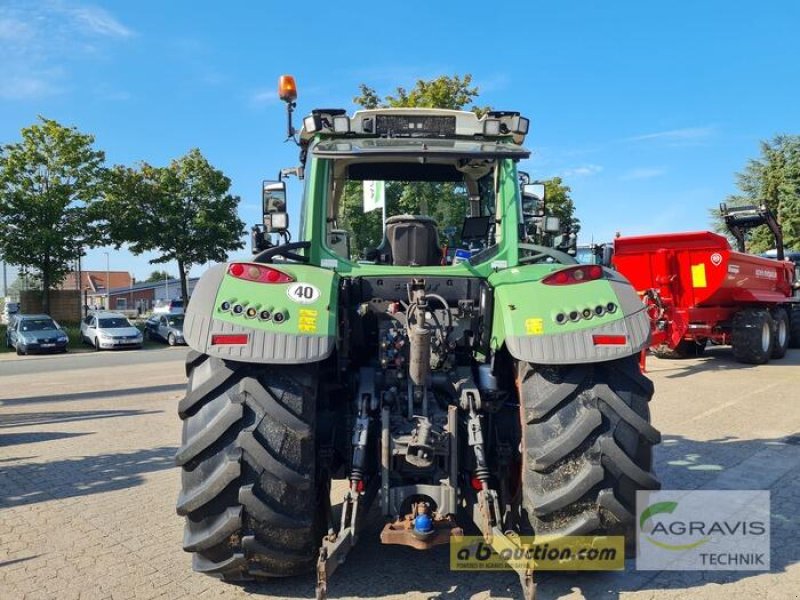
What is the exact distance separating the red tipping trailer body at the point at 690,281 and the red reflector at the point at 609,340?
9.54 m

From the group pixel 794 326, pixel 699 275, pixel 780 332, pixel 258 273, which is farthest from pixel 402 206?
pixel 794 326

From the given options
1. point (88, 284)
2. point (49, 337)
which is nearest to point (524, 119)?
point (49, 337)

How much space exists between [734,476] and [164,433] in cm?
609

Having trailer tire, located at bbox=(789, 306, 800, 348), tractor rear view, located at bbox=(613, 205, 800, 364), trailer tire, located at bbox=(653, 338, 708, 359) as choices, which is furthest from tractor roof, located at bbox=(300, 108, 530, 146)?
trailer tire, located at bbox=(789, 306, 800, 348)

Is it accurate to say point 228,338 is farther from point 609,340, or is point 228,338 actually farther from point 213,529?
point 609,340

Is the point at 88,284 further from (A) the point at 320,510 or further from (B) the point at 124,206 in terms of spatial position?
(A) the point at 320,510

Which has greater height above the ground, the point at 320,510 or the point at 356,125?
the point at 356,125

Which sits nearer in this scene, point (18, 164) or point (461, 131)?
point (461, 131)

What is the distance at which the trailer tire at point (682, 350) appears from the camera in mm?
14320

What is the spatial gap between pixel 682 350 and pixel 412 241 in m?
12.4

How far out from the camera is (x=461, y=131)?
413 cm

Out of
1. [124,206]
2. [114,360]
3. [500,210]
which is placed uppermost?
[124,206]

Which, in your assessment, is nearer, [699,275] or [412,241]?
[412,241]

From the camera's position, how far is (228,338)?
10.2 feet
